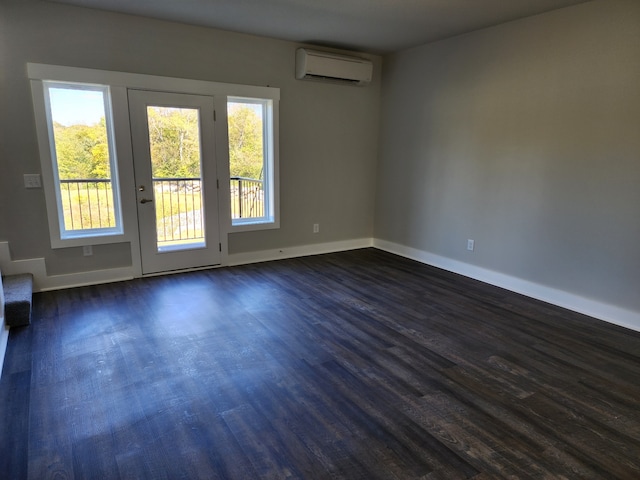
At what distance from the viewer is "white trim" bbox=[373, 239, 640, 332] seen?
336 centimetres

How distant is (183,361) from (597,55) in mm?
4112

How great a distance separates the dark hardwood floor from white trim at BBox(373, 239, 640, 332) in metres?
0.14

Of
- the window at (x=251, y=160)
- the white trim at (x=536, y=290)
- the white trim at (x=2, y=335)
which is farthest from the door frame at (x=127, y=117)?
the white trim at (x=536, y=290)

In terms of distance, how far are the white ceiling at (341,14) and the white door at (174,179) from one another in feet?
2.64

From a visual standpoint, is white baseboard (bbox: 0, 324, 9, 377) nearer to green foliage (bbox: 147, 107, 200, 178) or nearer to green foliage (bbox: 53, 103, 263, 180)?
green foliage (bbox: 53, 103, 263, 180)

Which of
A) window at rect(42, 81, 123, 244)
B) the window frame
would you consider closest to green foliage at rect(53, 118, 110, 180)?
window at rect(42, 81, 123, 244)

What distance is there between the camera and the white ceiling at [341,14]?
11.3 ft

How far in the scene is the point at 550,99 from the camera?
3.69m

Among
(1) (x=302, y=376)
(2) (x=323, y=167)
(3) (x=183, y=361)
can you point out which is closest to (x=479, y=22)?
(2) (x=323, y=167)

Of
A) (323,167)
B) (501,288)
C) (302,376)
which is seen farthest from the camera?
(323,167)

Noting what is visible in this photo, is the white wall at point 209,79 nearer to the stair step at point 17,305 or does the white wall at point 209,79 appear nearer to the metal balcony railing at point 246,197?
the metal balcony railing at point 246,197

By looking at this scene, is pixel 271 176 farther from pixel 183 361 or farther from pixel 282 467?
pixel 282 467

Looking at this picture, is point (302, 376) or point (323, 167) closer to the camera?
point (302, 376)

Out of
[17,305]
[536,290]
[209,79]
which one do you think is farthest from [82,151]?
[536,290]
